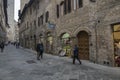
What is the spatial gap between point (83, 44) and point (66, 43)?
347cm

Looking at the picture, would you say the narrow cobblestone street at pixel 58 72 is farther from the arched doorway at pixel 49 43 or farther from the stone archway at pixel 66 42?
the arched doorway at pixel 49 43

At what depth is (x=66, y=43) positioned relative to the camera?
2067cm

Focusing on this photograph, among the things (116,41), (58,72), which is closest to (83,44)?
(116,41)

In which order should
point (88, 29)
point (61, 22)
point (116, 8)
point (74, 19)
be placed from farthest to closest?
point (61, 22) → point (74, 19) → point (88, 29) → point (116, 8)

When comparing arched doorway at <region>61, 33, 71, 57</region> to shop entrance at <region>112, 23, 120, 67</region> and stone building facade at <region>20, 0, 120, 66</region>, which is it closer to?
stone building facade at <region>20, 0, 120, 66</region>

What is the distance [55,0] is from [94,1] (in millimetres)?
8852

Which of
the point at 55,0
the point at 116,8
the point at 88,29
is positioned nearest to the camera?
the point at 116,8

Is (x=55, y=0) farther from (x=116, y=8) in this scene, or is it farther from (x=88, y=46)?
(x=116, y=8)

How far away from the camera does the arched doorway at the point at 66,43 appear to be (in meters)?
20.1

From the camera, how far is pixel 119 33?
12.8m

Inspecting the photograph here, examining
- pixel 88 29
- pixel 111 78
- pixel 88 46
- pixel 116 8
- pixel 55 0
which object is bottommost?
pixel 111 78

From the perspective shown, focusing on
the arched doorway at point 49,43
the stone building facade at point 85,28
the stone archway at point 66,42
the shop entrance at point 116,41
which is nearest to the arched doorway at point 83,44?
the stone building facade at point 85,28

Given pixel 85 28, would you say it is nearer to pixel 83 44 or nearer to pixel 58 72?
pixel 83 44

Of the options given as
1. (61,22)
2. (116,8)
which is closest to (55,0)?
(61,22)
